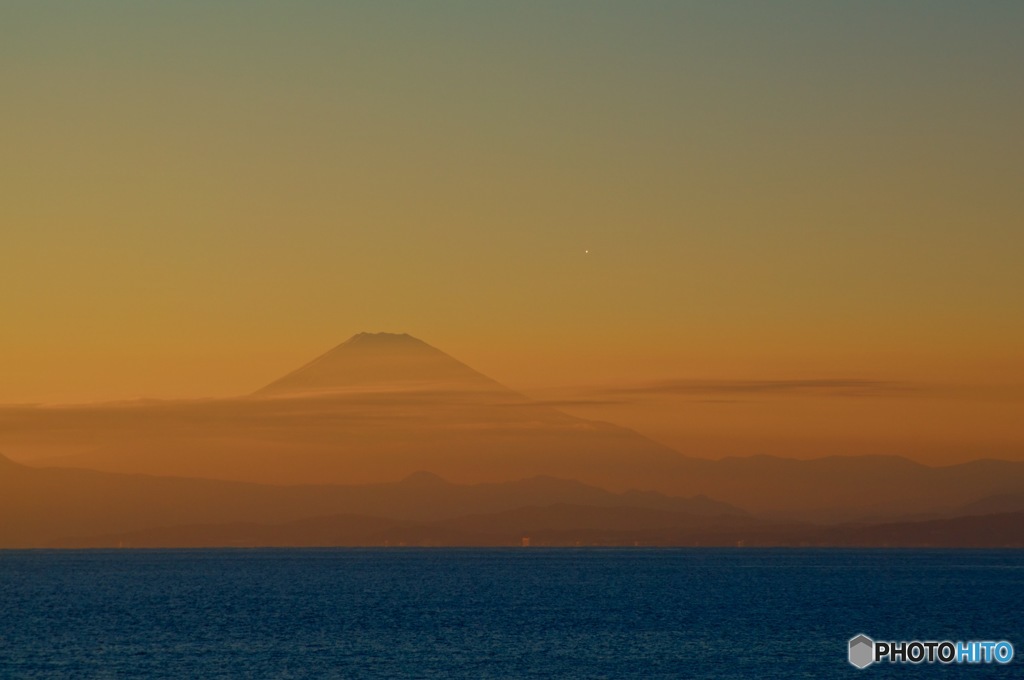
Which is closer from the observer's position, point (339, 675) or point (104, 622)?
point (339, 675)

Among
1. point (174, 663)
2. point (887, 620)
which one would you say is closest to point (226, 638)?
point (174, 663)

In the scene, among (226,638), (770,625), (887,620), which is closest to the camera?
(226,638)

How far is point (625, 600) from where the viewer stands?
191 m

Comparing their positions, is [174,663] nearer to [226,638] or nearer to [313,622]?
[226,638]

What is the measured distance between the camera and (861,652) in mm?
107375

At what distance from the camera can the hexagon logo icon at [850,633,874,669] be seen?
10259cm

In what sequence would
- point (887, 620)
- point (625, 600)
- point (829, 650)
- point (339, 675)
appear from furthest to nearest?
point (625, 600), point (887, 620), point (829, 650), point (339, 675)

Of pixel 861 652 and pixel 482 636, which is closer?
pixel 861 652

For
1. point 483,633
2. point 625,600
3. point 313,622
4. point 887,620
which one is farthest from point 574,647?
point 625,600

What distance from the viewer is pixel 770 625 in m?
143

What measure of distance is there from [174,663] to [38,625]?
46.8 m

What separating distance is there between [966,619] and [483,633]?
6006cm

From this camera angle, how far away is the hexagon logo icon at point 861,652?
102594 millimetres

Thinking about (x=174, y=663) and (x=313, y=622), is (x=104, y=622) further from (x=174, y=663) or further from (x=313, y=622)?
(x=174, y=663)
